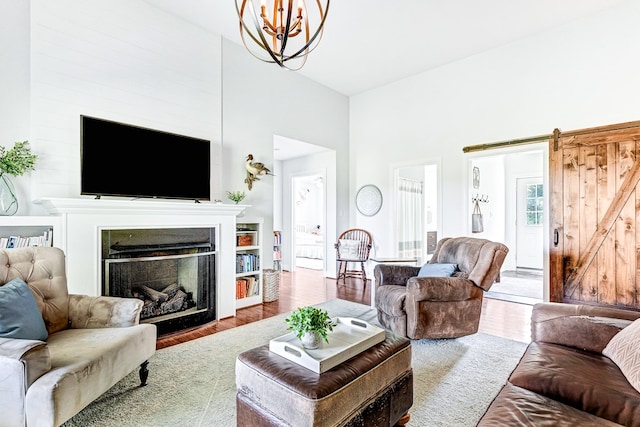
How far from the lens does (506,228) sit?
6727mm

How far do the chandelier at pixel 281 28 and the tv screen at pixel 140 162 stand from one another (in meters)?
1.35

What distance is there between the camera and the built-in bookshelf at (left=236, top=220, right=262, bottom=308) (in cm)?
403

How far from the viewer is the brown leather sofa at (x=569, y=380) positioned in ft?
3.66

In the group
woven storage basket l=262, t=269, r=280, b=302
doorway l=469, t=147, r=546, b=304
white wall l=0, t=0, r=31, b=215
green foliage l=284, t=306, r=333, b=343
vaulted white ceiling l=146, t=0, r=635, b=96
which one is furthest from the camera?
doorway l=469, t=147, r=546, b=304

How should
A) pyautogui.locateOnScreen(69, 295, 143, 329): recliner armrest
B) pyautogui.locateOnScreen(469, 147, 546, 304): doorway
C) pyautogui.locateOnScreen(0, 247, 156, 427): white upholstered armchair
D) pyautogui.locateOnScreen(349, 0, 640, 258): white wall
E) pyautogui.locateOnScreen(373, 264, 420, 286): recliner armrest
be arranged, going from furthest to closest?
pyautogui.locateOnScreen(469, 147, 546, 304): doorway, pyautogui.locateOnScreen(349, 0, 640, 258): white wall, pyautogui.locateOnScreen(373, 264, 420, 286): recliner armrest, pyautogui.locateOnScreen(69, 295, 143, 329): recliner armrest, pyautogui.locateOnScreen(0, 247, 156, 427): white upholstered armchair

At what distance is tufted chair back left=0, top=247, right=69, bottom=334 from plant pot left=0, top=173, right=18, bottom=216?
833 millimetres

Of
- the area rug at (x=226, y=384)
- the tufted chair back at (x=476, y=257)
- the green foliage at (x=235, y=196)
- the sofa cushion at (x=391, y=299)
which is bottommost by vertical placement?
the area rug at (x=226, y=384)

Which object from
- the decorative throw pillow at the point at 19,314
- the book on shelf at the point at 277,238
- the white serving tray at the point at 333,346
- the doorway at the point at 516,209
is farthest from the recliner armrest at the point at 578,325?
the book on shelf at the point at 277,238

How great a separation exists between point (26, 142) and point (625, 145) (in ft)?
19.9

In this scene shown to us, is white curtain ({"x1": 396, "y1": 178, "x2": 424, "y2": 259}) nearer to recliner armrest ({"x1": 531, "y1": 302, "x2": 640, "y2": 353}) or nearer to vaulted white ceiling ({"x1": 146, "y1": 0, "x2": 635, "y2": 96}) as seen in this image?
vaulted white ceiling ({"x1": 146, "y1": 0, "x2": 635, "y2": 96})

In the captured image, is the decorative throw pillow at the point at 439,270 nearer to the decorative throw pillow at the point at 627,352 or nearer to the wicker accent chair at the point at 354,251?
the decorative throw pillow at the point at 627,352

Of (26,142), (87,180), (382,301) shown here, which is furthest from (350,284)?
(26,142)

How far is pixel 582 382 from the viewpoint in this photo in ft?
4.17

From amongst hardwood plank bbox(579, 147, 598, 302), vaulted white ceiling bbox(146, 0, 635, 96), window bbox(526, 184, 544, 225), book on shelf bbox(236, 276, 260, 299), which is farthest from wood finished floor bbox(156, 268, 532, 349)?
vaulted white ceiling bbox(146, 0, 635, 96)
